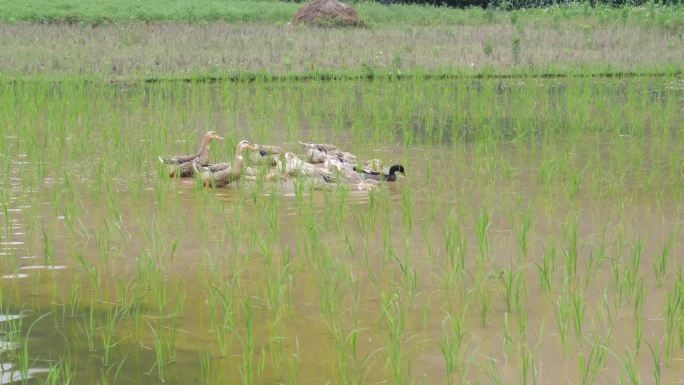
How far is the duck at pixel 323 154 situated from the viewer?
7672mm

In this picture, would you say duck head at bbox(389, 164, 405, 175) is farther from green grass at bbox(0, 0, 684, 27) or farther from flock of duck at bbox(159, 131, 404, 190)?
green grass at bbox(0, 0, 684, 27)

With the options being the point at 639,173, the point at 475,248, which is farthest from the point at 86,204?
the point at 639,173

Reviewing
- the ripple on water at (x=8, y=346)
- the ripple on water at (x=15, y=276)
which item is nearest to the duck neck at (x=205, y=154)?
the ripple on water at (x=15, y=276)

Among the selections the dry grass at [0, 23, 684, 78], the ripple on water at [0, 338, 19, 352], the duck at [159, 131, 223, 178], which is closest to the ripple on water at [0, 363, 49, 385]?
the ripple on water at [0, 338, 19, 352]

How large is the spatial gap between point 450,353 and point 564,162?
162 inches

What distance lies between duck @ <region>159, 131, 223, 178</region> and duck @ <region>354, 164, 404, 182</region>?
108 centimetres

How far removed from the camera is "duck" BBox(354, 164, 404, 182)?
712cm

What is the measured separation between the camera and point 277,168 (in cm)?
722

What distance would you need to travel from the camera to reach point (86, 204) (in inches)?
251

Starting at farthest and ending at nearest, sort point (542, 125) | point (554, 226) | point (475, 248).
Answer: point (542, 125)
point (554, 226)
point (475, 248)

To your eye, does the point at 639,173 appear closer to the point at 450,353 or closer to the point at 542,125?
the point at 542,125

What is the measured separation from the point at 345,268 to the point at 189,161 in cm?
297

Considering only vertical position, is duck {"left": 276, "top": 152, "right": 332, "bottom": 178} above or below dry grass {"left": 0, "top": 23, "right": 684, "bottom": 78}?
below

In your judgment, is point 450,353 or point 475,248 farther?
point 475,248
